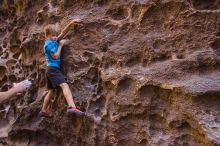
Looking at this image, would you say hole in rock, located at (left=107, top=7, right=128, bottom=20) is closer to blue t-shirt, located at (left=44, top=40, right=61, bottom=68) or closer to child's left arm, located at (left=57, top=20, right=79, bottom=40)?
child's left arm, located at (left=57, top=20, right=79, bottom=40)

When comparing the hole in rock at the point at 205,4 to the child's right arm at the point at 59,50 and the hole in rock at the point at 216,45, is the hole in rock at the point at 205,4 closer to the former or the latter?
the hole in rock at the point at 216,45

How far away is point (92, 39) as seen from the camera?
3881 mm

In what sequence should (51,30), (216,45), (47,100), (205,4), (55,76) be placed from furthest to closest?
1. (51,30)
2. (47,100)
3. (55,76)
4. (205,4)
5. (216,45)

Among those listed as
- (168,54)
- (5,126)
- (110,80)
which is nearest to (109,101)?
(110,80)

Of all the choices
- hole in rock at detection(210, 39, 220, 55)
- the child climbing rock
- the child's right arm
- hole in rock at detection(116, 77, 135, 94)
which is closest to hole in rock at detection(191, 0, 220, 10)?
hole in rock at detection(210, 39, 220, 55)

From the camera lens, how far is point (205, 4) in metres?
3.37

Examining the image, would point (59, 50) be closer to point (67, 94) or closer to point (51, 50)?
point (51, 50)

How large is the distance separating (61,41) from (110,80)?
32.9 inches

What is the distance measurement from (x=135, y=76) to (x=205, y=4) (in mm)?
908

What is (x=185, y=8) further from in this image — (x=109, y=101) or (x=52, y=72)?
(x=52, y=72)

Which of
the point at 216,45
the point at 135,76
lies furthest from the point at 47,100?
the point at 216,45

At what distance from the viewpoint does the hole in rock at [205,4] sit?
10.9 ft

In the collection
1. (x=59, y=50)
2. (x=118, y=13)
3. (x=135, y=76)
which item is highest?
(x=118, y=13)

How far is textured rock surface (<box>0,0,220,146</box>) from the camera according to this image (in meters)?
3.10
